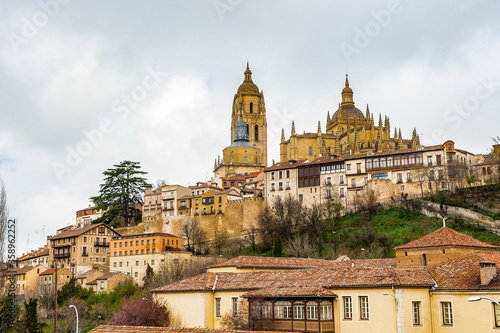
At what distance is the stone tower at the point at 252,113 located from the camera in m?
119

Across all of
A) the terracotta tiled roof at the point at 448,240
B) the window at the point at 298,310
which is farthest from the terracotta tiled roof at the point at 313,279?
the terracotta tiled roof at the point at 448,240

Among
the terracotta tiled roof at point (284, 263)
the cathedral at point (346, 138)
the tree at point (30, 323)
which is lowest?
the tree at point (30, 323)

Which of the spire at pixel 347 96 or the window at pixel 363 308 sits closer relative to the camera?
the window at pixel 363 308

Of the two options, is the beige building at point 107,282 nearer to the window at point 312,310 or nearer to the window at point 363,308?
the window at point 312,310

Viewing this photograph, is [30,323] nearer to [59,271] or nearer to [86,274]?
[86,274]

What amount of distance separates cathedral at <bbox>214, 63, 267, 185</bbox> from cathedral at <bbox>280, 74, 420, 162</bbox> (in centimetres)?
724

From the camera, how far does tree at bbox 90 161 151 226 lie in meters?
87.4

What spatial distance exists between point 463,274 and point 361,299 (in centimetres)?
454

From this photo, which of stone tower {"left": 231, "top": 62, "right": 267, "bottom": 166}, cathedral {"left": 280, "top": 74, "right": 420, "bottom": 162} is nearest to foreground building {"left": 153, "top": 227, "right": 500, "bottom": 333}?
cathedral {"left": 280, "top": 74, "right": 420, "bottom": 162}

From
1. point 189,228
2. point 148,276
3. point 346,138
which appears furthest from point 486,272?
point 346,138

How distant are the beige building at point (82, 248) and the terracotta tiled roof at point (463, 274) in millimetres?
54865

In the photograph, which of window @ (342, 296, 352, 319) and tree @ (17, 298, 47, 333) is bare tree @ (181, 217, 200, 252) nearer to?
tree @ (17, 298, 47, 333)

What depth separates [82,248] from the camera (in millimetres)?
75812

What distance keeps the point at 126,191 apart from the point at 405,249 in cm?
5892
